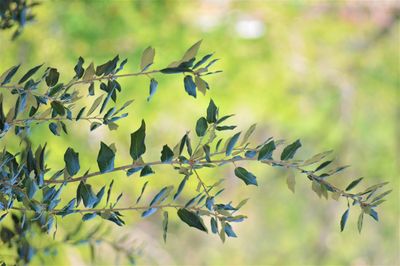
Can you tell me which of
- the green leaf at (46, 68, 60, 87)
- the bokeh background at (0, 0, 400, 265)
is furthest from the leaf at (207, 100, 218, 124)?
the bokeh background at (0, 0, 400, 265)

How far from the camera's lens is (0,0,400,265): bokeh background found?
1681mm

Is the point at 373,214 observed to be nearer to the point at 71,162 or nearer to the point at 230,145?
the point at 230,145

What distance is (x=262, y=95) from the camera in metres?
2.30

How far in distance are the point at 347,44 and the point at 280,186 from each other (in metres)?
1.12

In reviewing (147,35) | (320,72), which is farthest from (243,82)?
(320,72)

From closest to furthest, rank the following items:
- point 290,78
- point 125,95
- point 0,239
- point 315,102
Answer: point 0,239 → point 125,95 → point 290,78 → point 315,102

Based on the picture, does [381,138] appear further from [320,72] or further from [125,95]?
[125,95]

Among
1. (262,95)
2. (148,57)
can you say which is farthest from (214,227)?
(262,95)

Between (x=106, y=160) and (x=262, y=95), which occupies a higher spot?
(x=262, y=95)

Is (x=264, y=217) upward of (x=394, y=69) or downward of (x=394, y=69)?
downward

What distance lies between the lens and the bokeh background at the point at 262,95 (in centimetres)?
168

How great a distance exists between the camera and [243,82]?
83.1 inches

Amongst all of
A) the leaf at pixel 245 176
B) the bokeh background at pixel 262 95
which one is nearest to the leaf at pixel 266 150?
the leaf at pixel 245 176

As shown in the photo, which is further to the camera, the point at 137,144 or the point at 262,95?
the point at 262,95
